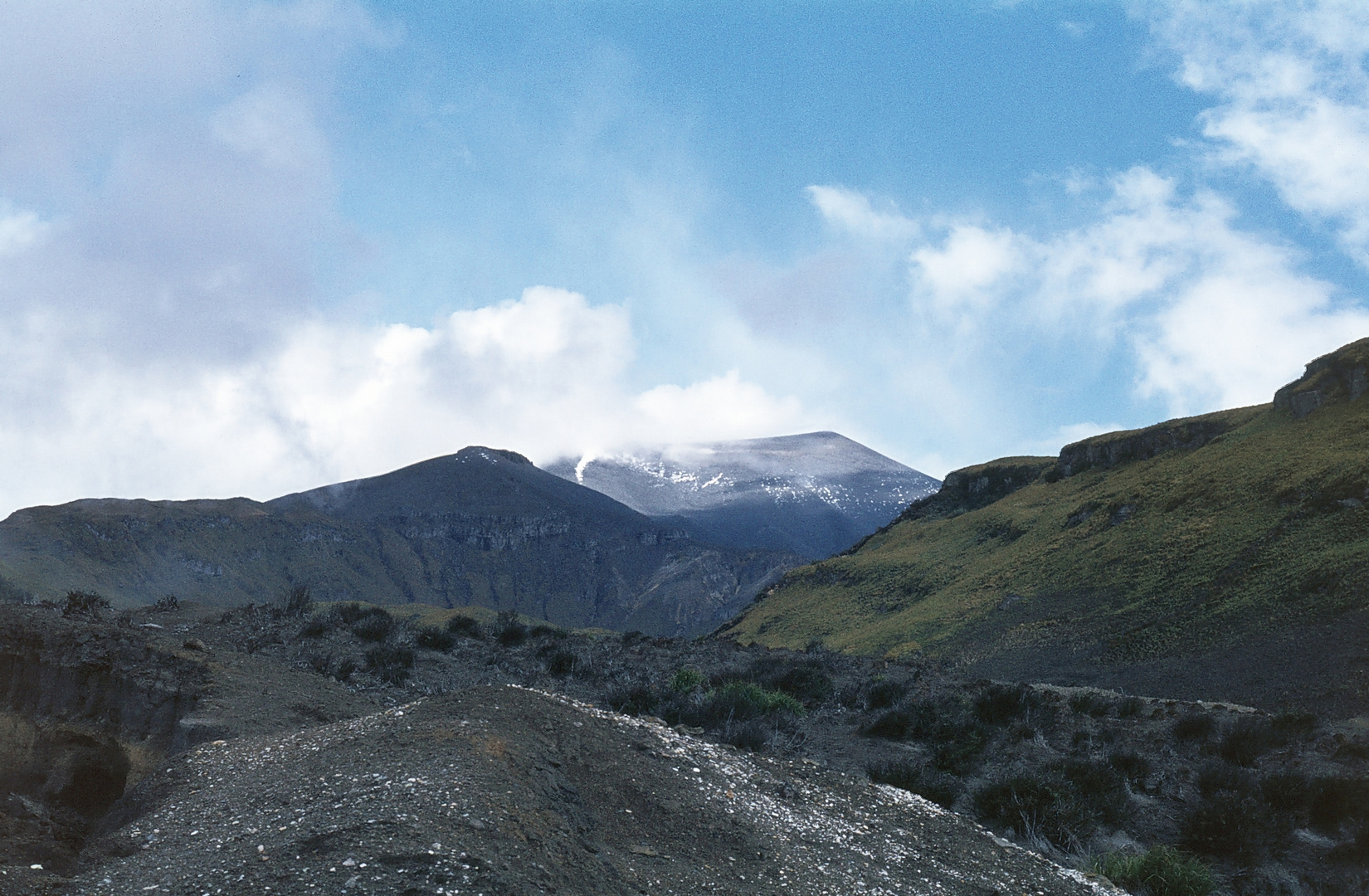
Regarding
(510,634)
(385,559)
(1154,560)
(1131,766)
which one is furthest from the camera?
(385,559)

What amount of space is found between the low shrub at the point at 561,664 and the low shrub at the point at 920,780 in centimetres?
763

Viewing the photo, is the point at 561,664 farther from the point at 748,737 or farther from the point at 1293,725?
the point at 1293,725

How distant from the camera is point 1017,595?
5597 centimetres

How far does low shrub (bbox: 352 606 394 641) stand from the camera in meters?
19.2

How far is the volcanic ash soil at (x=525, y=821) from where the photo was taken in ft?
19.1

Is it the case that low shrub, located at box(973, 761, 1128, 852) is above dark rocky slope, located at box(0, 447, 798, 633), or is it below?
below

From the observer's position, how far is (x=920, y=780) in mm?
13633

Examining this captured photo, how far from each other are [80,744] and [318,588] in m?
142

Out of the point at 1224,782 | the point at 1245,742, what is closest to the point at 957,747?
the point at 1224,782

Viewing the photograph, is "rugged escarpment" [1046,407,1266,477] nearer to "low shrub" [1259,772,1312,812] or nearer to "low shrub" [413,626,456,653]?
"low shrub" [1259,772,1312,812]

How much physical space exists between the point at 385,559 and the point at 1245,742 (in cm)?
16713

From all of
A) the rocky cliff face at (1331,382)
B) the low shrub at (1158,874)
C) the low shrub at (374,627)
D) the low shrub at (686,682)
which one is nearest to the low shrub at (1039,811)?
the low shrub at (1158,874)

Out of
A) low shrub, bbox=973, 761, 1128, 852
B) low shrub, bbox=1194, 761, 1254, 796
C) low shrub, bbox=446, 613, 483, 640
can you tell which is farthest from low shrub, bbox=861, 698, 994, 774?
low shrub, bbox=446, 613, 483, 640

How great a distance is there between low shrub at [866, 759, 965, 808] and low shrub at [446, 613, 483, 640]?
12.6 metres
